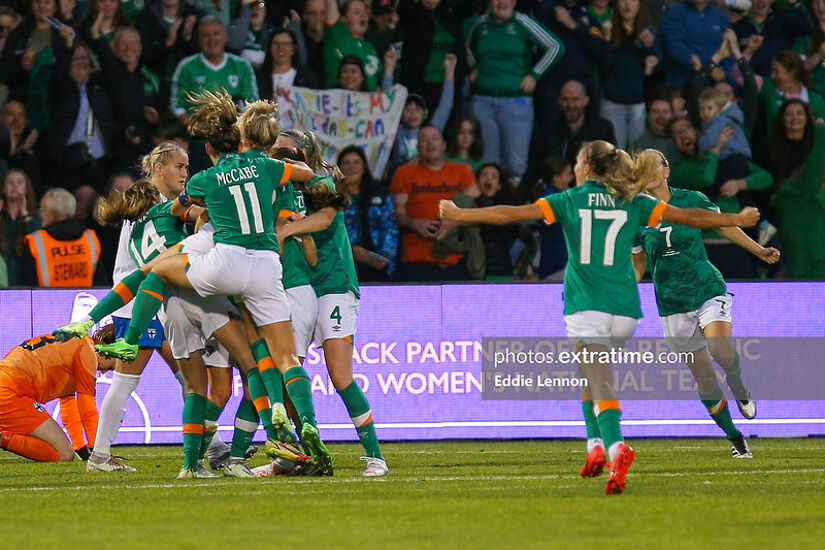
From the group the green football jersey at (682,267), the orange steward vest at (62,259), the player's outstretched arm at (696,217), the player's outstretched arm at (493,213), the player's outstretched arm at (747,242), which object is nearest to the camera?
the player's outstretched arm at (493,213)

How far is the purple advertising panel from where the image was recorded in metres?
12.2

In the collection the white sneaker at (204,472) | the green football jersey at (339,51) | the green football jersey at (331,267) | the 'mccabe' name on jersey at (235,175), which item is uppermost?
the green football jersey at (339,51)

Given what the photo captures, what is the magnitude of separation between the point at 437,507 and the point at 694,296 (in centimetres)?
418

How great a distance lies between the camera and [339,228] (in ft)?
30.6

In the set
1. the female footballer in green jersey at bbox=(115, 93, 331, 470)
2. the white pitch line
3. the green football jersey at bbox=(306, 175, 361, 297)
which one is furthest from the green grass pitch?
the green football jersey at bbox=(306, 175, 361, 297)

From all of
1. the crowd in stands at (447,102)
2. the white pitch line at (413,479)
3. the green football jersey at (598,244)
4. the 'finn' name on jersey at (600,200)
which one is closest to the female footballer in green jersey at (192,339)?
the white pitch line at (413,479)

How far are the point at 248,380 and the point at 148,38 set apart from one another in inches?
265

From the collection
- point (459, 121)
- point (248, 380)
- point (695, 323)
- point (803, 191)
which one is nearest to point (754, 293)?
point (695, 323)

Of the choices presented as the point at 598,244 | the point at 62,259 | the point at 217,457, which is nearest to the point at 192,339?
the point at 217,457

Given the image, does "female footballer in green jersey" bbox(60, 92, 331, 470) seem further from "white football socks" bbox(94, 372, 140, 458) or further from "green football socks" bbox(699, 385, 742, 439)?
"green football socks" bbox(699, 385, 742, 439)

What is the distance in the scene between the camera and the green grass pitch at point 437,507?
604cm

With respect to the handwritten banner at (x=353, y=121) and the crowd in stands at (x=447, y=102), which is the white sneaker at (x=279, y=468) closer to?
the crowd in stands at (x=447, y=102)

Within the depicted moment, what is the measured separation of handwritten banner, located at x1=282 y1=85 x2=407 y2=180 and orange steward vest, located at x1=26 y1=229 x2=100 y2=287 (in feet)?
8.53

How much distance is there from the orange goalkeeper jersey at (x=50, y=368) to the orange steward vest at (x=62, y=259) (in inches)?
84.9
